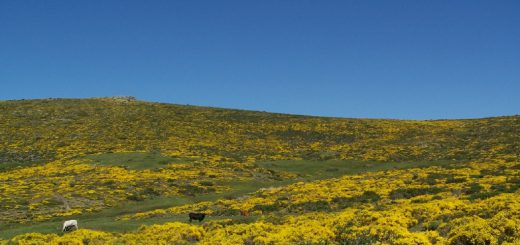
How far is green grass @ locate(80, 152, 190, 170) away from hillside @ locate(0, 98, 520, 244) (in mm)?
229

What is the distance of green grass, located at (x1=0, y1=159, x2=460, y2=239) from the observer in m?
29.6

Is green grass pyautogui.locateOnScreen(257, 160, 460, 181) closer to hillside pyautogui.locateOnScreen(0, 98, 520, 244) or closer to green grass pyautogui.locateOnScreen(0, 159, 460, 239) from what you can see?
green grass pyautogui.locateOnScreen(0, 159, 460, 239)

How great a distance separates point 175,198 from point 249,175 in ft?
43.9

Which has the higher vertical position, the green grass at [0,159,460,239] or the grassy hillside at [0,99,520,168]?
the grassy hillside at [0,99,520,168]

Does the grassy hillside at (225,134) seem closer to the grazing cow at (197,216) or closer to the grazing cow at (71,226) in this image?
the grazing cow at (197,216)

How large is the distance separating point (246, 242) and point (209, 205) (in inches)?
620

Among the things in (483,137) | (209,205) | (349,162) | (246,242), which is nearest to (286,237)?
(246,242)

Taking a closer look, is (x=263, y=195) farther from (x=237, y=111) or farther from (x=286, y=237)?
(x=237, y=111)

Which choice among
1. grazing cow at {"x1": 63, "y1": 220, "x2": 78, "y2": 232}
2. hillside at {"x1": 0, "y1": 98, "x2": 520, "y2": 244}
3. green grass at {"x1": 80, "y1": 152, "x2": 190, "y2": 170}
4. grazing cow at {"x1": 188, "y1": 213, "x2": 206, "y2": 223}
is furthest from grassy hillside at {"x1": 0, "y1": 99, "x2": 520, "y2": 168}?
grazing cow at {"x1": 63, "y1": 220, "x2": 78, "y2": 232}

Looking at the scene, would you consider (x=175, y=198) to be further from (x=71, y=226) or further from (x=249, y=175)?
(x=71, y=226)

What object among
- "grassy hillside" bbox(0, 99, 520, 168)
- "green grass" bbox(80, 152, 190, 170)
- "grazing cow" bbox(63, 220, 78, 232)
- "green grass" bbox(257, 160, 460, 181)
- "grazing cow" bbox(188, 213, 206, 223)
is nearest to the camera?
"grazing cow" bbox(63, 220, 78, 232)

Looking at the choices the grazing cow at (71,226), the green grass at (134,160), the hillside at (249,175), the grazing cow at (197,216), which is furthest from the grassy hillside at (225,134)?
the grazing cow at (71,226)

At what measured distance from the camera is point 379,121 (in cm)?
10225

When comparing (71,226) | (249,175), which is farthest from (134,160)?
(71,226)
